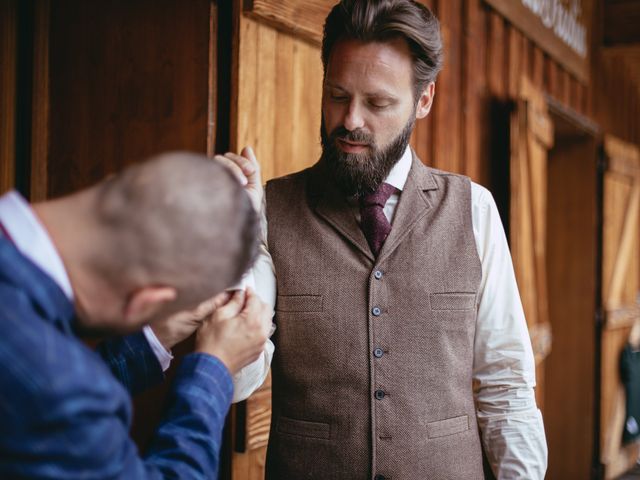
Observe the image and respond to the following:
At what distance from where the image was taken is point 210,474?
1023mm

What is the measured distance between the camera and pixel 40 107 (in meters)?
2.46

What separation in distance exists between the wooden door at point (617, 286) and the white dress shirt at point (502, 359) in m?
4.31

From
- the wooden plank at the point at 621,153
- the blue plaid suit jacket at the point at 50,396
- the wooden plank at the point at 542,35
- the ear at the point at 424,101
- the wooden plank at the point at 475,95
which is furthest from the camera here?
the wooden plank at the point at 621,153

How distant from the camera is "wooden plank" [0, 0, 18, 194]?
2389 millimetres

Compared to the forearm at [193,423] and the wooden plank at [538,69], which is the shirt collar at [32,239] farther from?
the wooden plank at [538,69]

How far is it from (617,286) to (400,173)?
471 cm

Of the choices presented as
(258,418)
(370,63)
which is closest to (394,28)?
(370,63)

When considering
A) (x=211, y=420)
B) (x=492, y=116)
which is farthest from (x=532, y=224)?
(x=211, y=420)

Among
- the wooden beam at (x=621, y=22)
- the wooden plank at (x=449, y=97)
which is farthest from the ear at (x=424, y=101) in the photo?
the wooden beam at (x=621, y=22)

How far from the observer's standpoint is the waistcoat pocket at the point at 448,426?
158 cm

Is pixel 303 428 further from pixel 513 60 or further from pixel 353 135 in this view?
pixel 513 60

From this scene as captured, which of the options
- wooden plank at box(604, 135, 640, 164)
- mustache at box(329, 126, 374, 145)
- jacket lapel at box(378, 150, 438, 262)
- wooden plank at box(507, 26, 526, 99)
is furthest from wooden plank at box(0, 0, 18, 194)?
wooden plank at box(604, 135, 640, 164)

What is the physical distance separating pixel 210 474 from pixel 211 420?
8 centimetres

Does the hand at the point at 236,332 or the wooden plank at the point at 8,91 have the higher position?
the wooden plank at the point at 8,91
